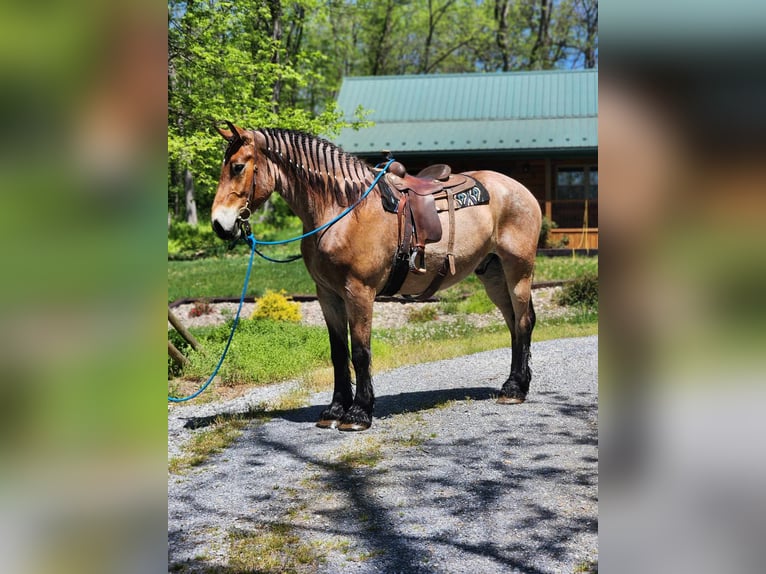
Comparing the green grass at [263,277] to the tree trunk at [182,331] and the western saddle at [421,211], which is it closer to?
the tree trunk at [182,331]

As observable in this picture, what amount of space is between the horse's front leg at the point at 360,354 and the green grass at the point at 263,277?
25.4ft

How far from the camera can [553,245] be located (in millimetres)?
20438

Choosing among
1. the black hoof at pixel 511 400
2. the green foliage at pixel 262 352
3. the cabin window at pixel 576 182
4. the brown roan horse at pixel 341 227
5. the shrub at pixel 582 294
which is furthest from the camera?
the cabin window at pixel 576 182

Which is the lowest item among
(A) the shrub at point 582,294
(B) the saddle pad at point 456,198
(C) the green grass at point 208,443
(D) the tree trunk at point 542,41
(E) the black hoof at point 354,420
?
(C) the green grass at point 208,443

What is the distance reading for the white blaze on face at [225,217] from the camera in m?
5.22

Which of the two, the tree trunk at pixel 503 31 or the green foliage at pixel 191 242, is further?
the tree trunk at pixel 503 31

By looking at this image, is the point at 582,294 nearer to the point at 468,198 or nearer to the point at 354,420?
the point at 468,198

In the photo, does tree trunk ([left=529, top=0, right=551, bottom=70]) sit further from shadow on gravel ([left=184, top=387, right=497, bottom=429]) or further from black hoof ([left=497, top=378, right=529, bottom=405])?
black hoof ([left=497, top=378, right=529, bottom=405])

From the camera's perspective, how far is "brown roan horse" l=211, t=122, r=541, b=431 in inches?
212

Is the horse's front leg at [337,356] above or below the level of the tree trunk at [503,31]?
below

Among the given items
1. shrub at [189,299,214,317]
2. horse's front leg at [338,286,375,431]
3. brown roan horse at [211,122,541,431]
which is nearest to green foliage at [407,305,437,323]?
shrub at [189,299,214,317]

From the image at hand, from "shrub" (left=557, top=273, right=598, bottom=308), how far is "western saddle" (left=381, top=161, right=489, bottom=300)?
7.56 metres

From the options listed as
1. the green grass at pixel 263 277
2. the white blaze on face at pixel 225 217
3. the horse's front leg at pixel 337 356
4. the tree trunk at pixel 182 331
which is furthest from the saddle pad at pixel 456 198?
the green grass at pixel 263 277

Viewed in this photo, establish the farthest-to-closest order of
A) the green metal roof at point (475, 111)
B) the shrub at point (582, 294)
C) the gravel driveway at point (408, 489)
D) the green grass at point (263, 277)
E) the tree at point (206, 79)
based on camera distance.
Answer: the green metal roof at point (475, 111)
the green grass at point (263, 277)
the shrub at point (582, 294)
the tree at point (206, 79)
the gravel driveway at point (408, 489)
